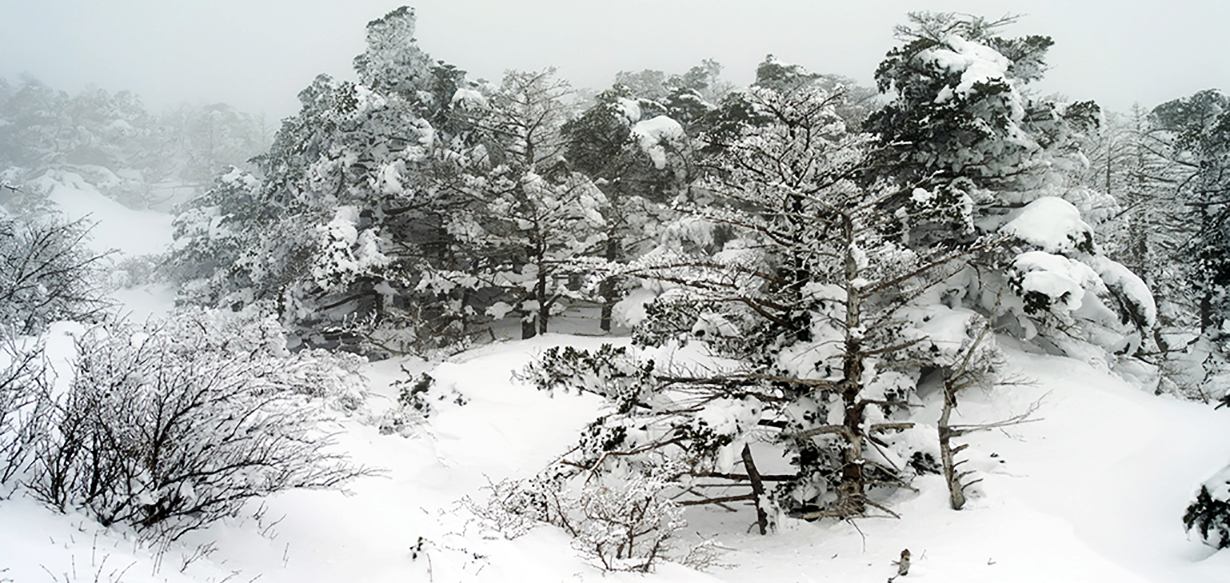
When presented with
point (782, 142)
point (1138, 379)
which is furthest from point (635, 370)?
point (1138, 379)

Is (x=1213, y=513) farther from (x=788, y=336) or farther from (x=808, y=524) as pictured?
(x=788, y=336)

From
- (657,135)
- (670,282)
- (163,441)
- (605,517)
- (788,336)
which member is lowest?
(605,517)

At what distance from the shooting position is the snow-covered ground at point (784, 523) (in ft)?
14.0

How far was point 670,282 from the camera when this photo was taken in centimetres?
901

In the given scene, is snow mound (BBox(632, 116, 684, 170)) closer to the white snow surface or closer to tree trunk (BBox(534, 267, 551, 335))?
tree trunk (BBox(534, 267, 551, 335))

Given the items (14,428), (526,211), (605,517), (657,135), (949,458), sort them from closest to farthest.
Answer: (14,428), (605,517), (949,458), (526,211), (657,135)

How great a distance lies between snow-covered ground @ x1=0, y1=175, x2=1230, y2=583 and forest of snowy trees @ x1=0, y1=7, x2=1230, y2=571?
36cm

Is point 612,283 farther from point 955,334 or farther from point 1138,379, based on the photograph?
point 1138,379

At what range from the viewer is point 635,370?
823 centimetres

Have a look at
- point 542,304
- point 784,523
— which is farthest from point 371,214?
point 784,523

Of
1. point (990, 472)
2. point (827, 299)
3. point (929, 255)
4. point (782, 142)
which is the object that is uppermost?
point (782, 142)

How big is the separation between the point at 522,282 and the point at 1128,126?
87.7 ft

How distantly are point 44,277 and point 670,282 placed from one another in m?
13.5

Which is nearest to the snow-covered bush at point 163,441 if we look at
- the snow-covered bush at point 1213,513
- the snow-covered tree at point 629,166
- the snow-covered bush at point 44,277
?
the snow-covered bush at point 1213,513
